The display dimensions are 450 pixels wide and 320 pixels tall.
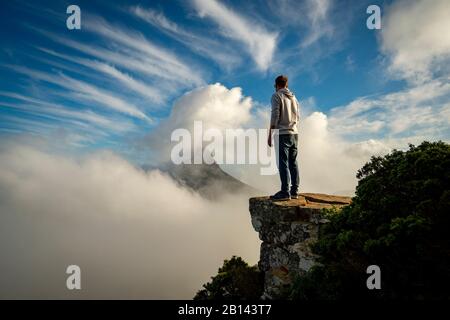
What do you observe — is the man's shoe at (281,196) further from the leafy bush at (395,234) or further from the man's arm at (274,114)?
the leafy bush at (395,234)

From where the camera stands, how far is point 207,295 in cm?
1509

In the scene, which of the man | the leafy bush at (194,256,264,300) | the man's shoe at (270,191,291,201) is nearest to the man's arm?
the man

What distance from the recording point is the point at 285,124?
30.6 feet

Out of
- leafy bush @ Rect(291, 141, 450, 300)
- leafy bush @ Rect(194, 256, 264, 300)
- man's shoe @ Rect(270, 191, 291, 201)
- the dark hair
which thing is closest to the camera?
leafy bush @ Rect(291, 141, 450, 300)

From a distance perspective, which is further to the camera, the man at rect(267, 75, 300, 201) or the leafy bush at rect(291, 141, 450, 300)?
the man at rect(267, 75, 300, 201)

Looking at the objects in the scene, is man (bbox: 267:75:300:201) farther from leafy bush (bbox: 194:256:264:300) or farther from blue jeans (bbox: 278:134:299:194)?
leafy bush (bbox: 194:256:264:300)

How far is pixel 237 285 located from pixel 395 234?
29.6ft

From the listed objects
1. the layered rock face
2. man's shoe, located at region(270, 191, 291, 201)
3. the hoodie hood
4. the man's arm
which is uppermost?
the hoodie hood

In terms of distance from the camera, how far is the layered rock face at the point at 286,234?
30.6 feet

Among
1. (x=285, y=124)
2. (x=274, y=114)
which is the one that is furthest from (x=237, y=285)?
(x=274, y=114)

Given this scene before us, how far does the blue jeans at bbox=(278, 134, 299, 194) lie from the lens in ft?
30.3

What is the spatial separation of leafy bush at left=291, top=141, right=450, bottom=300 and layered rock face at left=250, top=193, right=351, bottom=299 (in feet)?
6.00
